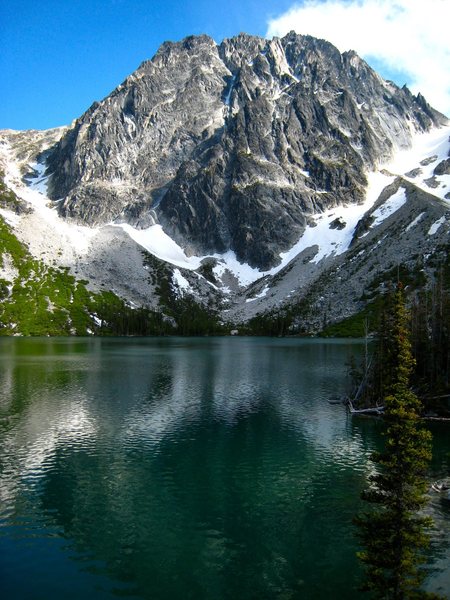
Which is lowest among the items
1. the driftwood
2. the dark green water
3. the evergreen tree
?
the dark green water

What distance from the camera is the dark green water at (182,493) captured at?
86.1ft

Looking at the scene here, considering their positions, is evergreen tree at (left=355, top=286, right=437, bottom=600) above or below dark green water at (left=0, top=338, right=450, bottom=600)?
above

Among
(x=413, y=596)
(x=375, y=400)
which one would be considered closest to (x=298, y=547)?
(x=413, y=596)

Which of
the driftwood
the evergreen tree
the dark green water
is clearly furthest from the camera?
the driftwood

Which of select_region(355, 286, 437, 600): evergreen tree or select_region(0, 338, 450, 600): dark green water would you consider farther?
select_region(0, 338, 450, 600): dark green water

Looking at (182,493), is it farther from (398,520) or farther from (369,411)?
(369,411)

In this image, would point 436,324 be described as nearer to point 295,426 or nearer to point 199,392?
point 295,426

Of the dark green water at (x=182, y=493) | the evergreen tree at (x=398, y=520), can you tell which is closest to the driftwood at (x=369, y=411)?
the dark green water at (x=182, y=493)

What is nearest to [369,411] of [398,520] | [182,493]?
[182,493]

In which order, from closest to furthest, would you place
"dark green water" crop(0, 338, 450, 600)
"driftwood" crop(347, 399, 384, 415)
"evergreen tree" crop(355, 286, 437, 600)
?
"evergreen tree" crop(355, 286, 437, 600)
"dark green water" crop(0, 338, 450, 600)
"driftwood" crop(347, 399, 384, 415)

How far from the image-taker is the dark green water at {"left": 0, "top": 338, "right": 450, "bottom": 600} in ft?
86.1

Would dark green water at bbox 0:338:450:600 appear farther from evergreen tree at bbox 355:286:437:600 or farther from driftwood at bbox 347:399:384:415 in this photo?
evergreen tree at bbox 355:286:437:600

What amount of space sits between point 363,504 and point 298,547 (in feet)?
29.4

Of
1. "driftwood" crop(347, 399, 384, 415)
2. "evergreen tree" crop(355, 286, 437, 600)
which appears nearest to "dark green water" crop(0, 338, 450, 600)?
"driftwood" crop(347, 399, 384, 415)
